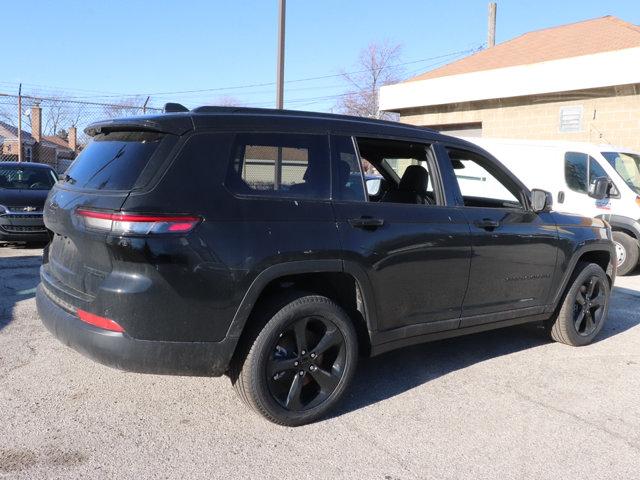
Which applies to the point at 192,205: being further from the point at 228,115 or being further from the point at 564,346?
the point at 564,346

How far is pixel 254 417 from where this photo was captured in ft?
→ 12.1

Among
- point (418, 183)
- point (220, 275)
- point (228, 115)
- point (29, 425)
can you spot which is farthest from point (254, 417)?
point (418, 183)

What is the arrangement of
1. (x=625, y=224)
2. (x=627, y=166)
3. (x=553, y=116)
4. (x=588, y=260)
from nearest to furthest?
(x=588, y=260)
(x=625, y=224)
(x=627, y=166)
(x=553, y=116)

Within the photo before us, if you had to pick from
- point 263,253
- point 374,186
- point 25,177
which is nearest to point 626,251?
point 374,186

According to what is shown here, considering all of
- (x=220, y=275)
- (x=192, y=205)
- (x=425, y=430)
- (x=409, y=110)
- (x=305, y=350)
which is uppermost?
(x=409, y=110)

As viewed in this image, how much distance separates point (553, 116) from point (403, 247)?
1363cm

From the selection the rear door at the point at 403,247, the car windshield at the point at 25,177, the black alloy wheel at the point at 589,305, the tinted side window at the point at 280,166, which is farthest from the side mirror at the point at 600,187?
the car windshield at the point at 25,177

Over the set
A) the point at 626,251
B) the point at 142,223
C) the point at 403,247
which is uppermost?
the point at 142,223

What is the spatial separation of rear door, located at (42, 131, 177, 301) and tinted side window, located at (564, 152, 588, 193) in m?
7.98

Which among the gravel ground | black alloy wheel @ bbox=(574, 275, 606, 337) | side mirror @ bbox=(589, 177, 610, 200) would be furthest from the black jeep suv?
side mirror @ bbox=(589, 177, 610, 200)

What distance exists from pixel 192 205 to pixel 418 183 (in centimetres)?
221

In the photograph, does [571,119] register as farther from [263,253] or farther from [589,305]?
[263,253]

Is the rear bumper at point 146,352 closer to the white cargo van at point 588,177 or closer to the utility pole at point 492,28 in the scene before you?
the white cargo van at point 588,177

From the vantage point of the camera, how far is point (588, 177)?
9.48 meters
